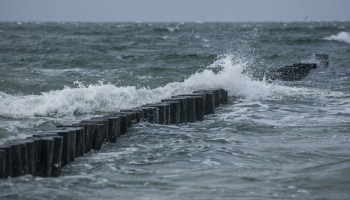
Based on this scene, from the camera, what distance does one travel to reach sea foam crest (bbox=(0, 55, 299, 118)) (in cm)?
1334

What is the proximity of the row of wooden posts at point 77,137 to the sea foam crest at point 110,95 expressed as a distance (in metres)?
2.61

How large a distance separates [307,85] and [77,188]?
42.5 ft

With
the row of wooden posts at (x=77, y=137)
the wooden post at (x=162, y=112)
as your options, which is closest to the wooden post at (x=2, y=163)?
the row of wooden posts at (x=77, y=137)

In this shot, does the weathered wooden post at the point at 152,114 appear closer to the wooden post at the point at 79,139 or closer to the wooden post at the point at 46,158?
the wooden post at the point at 79,139

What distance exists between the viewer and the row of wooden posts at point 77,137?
22.5ft

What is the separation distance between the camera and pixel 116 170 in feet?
24.3

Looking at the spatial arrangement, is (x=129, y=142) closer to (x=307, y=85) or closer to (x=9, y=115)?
(x=9, y=115)

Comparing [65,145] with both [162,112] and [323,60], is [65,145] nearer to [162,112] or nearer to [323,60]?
[162,112]

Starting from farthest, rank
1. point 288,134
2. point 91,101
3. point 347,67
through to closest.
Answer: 1. point 347,67
2. point 91,101
3. point 288,134

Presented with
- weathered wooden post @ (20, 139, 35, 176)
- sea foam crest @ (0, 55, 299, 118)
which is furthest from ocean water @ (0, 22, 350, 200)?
weathered wooden post @ (20, 139, 35, 176)

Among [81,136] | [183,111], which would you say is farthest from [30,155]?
[183,111]

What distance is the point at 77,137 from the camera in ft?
26.6

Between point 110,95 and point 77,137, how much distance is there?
629cm

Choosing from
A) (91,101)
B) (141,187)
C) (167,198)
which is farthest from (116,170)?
(91,101)
